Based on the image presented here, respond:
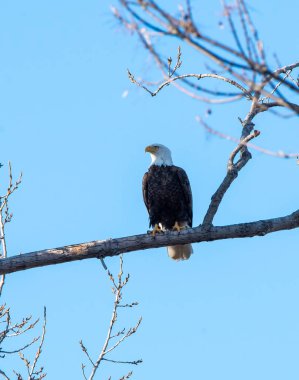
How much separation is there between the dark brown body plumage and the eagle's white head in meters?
0.12

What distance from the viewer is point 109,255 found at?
462 cm

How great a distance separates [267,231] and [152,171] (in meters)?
3.05

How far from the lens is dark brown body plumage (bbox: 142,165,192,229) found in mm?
7449

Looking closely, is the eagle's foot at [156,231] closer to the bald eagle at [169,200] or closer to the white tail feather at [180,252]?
the bald eagle at [169,200]

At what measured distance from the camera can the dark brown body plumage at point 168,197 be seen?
7.45 m

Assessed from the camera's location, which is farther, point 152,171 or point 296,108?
point 152,171

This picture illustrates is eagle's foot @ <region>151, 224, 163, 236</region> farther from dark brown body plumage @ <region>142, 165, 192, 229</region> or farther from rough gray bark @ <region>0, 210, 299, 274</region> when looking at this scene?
dark brown body plumage @ <region>142, 165, 192, 229</region>

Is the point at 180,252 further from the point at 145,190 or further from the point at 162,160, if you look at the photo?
the point at 162,160

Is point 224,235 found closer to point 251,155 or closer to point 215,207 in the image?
point 215,207

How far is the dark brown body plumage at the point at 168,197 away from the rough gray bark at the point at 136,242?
2.64 m

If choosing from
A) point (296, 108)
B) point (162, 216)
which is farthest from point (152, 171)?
point (296, 108)

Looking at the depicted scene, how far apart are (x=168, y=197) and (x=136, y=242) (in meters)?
2.80

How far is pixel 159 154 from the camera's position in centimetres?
783

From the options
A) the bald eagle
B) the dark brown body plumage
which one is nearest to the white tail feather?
the bald eagle
